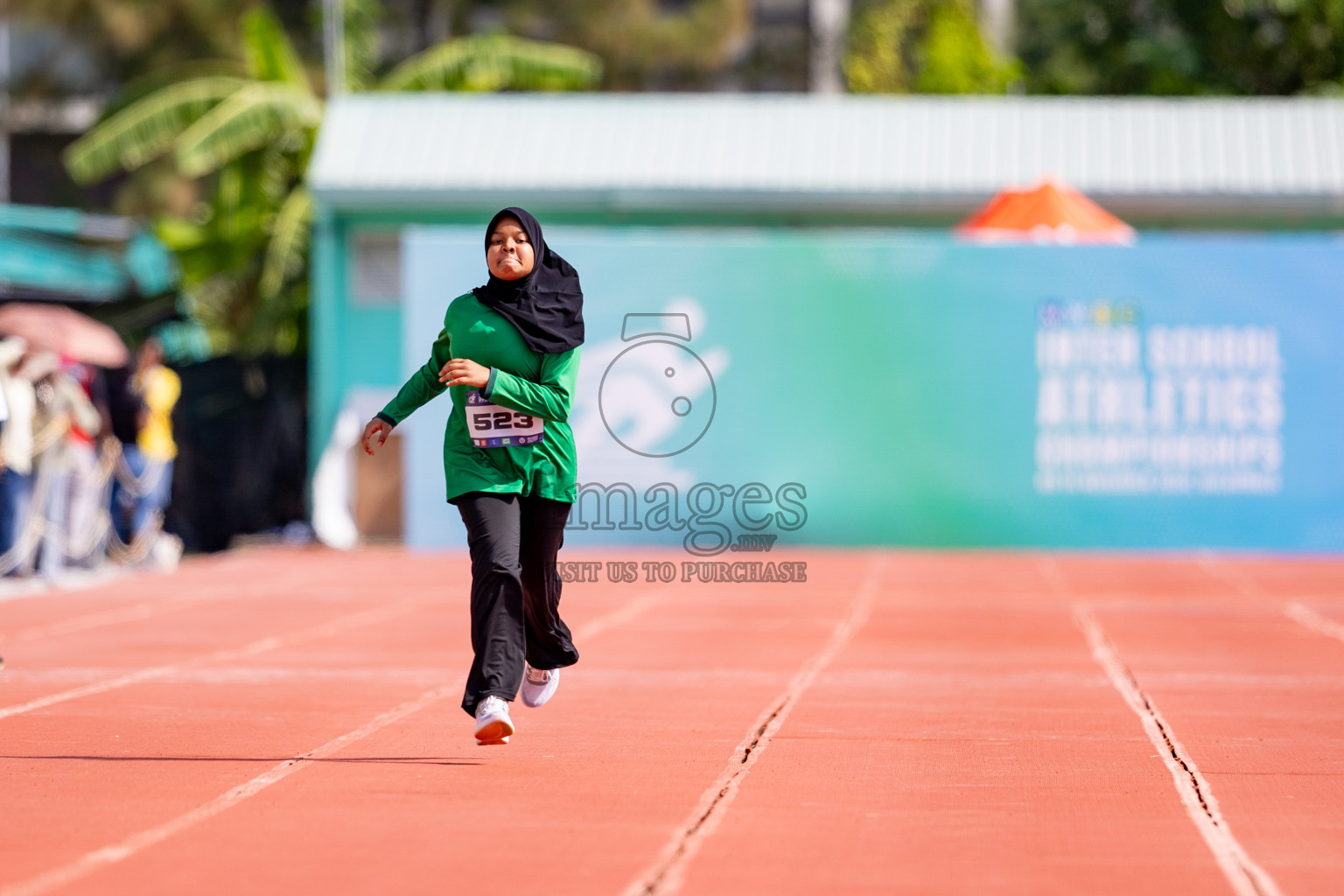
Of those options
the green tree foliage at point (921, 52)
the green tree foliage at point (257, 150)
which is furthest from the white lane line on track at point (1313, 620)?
the green tree foliage at point (921, 52)

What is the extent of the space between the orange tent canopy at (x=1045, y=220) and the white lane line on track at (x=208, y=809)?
11.0m

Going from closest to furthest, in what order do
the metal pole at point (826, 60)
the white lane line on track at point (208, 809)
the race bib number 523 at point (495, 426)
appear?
1. the white lane line on track at point (208, 809)
2. the race bib number 523 at point (495, 426)
3. the metal pole at point (826, 60)

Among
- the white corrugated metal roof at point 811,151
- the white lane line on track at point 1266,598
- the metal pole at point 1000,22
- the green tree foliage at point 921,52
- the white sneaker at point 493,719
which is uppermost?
the metal pole at point 1000,22

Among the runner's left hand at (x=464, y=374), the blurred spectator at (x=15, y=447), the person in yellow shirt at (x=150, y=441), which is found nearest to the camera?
the runner's left hand at (x=464, y=374)

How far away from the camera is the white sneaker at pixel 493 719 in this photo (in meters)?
6.96

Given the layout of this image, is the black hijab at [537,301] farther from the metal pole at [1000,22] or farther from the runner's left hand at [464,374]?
the metal pole at [1000,22]

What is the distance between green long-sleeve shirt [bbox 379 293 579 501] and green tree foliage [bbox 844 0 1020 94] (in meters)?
28.3

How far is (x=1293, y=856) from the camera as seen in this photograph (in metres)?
5.48

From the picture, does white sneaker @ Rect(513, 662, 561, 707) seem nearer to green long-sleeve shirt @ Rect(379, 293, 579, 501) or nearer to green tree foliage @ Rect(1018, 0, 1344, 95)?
green long-sleeve shirt @ Rect(379, 293, 579, 501)

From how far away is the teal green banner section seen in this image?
18.2m

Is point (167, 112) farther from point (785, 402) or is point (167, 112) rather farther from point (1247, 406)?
point (1247, 406)

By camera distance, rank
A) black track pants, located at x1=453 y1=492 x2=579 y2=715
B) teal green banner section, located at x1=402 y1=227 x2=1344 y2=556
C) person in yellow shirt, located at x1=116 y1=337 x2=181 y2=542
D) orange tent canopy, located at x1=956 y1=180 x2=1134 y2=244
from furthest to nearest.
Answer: orange tent canopy, located at x1=956 y1=180 x2=1134 y2=244 → teal green banner section, located at x1=402 y1=227 x2=1344 y2=556 → person in yellow shirt, located at x1=116 y1=337 x2=181 y2=542 → black track pants, located at x1=453 y1=492 x2=579 y2=715

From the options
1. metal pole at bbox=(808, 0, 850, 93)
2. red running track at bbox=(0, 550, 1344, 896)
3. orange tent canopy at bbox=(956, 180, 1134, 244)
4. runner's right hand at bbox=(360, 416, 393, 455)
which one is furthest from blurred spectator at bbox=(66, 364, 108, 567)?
metal pole at bbox=(808, 0, 850, 93)

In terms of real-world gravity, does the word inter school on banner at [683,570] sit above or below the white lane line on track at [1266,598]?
below
